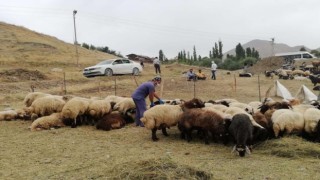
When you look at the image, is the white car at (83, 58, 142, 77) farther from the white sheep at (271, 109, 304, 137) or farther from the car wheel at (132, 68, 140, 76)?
the white sheep at (271, 109, 304, 137)

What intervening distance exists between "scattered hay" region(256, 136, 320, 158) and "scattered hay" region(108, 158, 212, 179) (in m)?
2.69

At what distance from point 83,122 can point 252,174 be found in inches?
284

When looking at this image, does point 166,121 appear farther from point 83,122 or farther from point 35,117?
point 35,117

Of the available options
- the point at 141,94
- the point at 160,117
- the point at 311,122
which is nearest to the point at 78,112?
the point at 141,94

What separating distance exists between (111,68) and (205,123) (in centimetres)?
2020

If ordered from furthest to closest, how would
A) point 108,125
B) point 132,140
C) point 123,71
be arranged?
1. point 123,71
2. point 108,125
3. point 132,140

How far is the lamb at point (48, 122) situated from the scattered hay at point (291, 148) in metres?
6.29

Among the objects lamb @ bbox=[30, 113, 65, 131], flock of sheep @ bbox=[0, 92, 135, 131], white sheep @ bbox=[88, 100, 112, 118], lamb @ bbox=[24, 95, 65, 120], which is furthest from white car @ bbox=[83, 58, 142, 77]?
lamb @ bbox=[30, 113, 65, 131]

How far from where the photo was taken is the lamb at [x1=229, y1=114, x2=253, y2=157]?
8.91 m

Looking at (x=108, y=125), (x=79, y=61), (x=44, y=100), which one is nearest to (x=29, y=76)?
(x=79, y=61)

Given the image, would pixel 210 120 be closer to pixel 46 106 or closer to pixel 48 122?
pixel 48 122

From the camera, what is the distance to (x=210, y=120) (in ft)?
33.8

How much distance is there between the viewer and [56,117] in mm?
12789

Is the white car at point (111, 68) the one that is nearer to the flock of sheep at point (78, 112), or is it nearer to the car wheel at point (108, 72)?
the car wheel at point (108, 72)
